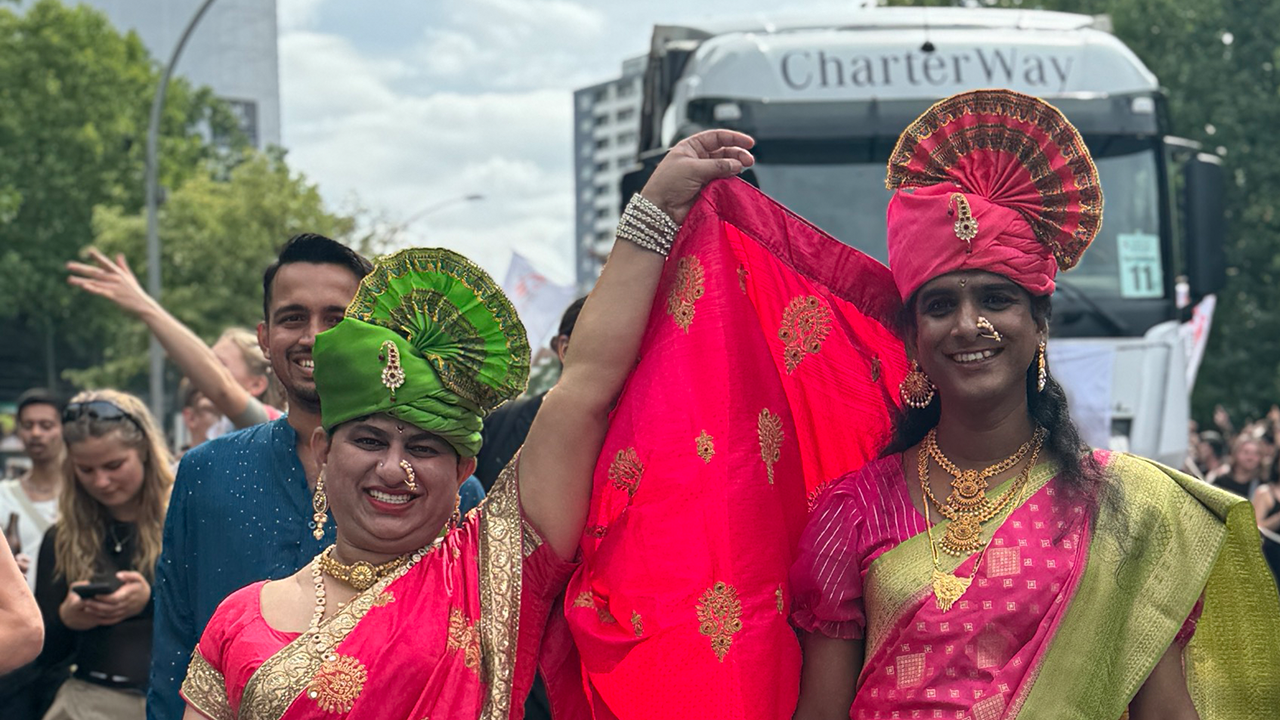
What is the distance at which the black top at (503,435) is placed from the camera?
4652mm

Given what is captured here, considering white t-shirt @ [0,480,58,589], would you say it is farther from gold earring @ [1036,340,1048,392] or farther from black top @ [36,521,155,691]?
gold earring @ [1036,340,1048,392]

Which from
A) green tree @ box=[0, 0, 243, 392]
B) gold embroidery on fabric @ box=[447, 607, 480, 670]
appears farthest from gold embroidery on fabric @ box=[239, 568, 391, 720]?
green tree @ box=[0, 0, 243, 392]

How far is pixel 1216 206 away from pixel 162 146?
1238 inches

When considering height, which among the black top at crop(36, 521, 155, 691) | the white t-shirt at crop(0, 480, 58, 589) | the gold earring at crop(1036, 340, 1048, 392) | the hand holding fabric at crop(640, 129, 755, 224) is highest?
the hand holding fabric at crop(640, 129, 755, 224)

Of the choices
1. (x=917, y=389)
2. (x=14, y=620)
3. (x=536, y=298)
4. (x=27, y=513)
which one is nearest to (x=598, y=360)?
(x=917, y=389)

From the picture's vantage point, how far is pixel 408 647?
2549 millimetres

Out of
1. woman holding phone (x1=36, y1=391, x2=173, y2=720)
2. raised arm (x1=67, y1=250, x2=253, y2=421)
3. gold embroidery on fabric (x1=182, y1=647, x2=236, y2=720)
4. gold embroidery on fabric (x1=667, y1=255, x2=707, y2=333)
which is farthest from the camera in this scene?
woman holding phone (x1=36, y1=391, x2=173, y2=720)

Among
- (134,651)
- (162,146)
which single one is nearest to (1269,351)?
(134,651)

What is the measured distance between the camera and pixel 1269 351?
78.4 ft

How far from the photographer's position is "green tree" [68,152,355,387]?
28938 mm

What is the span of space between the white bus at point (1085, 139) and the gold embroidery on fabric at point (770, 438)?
14.8 feet

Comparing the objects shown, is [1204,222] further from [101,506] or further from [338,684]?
[338,684]

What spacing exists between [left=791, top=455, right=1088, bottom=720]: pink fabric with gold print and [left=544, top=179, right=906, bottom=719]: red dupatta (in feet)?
0.44

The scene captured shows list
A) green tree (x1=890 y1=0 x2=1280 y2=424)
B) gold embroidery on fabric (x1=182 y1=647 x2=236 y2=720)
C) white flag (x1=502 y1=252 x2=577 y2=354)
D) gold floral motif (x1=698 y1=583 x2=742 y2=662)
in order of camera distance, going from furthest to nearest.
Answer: green tree (x1=890 y1=0 x2=1280 y2=424) < white flag (x1=502 y1=252 x2=577 y2=354) < gold floral motif (x1=698 y1=583 x2=742 y2=662) < gold embroidery on fabric (x1=182 y1=647 x2=236 y2=720)
